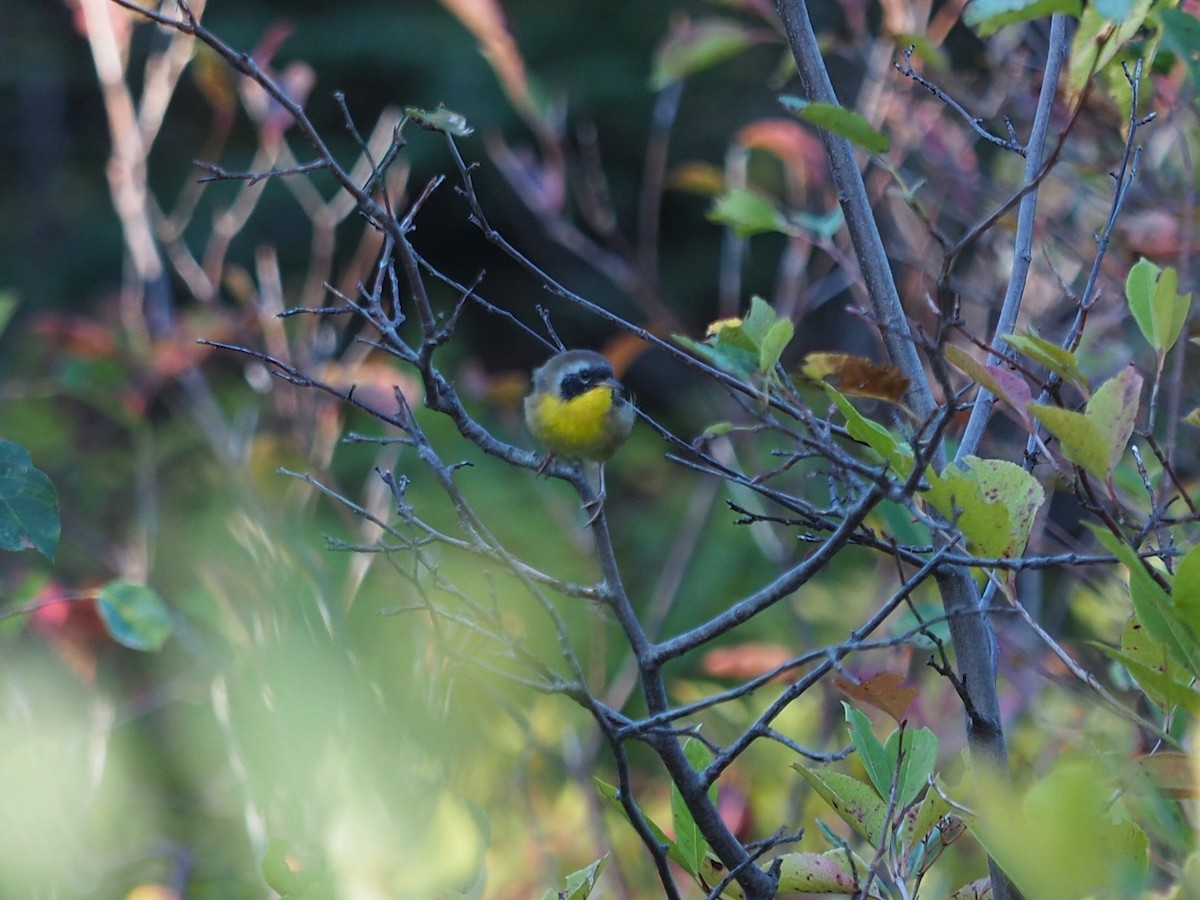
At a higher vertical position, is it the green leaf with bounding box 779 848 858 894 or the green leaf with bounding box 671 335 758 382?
the green leaf with bounding box 671 335 758 382

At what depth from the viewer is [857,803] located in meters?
1.12

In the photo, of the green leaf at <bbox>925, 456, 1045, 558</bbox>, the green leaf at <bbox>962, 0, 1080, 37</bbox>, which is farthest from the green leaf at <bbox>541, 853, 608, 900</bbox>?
the green leaf at <bbox>962, 0, 1080, 37</bbox>

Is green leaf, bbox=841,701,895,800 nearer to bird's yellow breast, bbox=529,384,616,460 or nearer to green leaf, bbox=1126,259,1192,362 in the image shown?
green leaf, bbox=1126,259,1192,362

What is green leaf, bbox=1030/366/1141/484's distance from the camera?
922 millimetres

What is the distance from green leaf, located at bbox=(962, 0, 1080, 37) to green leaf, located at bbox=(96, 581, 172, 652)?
4.22 ft

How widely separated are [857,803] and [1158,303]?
54cm

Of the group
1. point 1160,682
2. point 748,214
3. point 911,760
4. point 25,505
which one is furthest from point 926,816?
point 25,505

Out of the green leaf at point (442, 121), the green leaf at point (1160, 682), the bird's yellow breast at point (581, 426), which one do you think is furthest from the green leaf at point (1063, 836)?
the bird's yellow breast at point (581, 426)

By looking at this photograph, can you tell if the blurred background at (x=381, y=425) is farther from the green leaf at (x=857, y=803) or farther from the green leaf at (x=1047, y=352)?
the green leaf at (x=1047, y=352)

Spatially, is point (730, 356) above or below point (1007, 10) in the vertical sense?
below

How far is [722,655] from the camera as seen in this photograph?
2553mm

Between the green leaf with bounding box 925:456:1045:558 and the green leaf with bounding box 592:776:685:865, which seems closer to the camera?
the green leaf with bounding box 925:456:1045:558

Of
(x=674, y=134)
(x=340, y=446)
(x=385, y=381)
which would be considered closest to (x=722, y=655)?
(x=385, y=381)

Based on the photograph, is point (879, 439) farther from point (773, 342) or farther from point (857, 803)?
point (857, 803)
